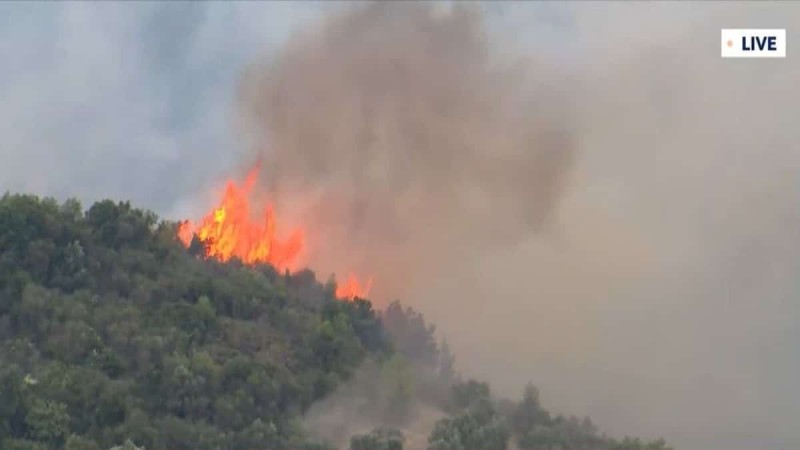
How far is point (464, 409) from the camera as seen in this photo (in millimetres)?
68562

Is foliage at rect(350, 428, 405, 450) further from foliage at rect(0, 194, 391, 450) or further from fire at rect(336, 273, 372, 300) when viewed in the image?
fire at rect(336, 273, 372, 300)

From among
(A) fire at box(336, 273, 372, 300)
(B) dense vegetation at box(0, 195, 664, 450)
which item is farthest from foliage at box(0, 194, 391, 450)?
(A) fire at box(336, 273, 372, 300)

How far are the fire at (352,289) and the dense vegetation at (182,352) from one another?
1.52m

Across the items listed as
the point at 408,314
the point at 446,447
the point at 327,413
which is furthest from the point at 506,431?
the point at 408,314

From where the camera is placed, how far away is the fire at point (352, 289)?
263 ft

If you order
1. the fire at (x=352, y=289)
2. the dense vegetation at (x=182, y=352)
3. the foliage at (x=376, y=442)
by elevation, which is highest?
the fire at (x=352, y=289)

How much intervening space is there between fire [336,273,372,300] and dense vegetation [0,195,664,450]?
152cm

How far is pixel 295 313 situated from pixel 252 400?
959 cm

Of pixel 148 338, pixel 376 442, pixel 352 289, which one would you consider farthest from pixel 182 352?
pixel 352 289

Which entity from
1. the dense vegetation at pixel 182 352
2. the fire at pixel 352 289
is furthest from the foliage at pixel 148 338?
the fire at pixel 352 289

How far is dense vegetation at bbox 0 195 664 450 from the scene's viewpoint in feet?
200

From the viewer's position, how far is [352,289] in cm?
8362

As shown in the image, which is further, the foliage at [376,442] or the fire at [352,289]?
the fire at [352,289]

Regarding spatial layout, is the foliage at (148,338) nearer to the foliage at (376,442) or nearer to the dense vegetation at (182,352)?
the dense vegetation at (182,352)
